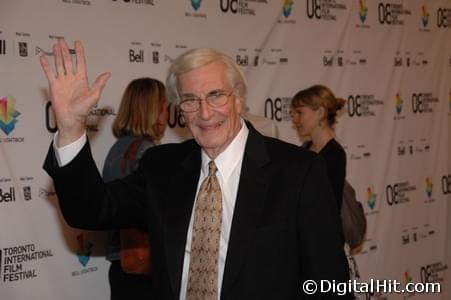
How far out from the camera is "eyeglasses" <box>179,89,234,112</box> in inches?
71.9

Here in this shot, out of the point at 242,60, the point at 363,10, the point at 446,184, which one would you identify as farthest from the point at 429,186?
the point at 242,60

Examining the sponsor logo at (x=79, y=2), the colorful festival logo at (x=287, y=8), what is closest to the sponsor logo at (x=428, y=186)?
the colorful festival logo at (x=287, y=8)

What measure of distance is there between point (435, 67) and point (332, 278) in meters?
3.64

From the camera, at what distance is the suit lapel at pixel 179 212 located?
1823 mm

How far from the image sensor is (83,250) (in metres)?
3.04

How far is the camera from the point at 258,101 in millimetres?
3744

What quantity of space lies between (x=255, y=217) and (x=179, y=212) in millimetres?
251

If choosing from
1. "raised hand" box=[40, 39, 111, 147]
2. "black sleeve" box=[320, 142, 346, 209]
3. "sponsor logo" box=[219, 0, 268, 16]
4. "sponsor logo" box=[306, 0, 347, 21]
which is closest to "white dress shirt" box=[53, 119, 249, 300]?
"raised hand" box=[40, 39, 111, 147]

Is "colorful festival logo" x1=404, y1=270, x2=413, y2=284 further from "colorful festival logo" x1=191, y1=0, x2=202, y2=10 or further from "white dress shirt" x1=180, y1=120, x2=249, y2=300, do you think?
"white dress shirt" x1=180, y1=120, x2=249, y2=300

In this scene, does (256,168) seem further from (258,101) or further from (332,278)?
(258,101)

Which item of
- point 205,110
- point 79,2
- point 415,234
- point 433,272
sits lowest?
point 433,272

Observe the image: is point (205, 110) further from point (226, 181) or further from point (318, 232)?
point (318, 232)

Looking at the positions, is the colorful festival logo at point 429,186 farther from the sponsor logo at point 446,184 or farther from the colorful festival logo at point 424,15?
the colorful festival logo at point 424,15

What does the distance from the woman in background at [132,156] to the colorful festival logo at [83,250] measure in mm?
133
